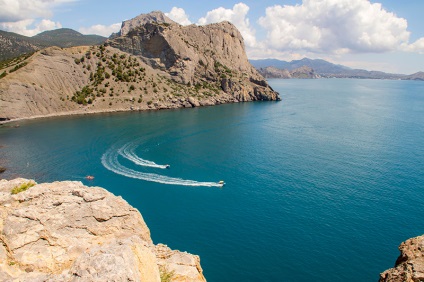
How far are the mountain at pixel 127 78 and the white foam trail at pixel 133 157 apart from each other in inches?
2203

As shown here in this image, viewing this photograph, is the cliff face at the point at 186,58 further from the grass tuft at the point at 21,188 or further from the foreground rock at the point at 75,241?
the foreground rock at the point at 75,241

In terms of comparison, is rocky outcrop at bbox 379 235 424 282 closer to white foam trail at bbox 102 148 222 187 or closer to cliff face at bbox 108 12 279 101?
white foam trail at bbox 102 148 222 187

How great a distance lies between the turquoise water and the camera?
3703 centimetres

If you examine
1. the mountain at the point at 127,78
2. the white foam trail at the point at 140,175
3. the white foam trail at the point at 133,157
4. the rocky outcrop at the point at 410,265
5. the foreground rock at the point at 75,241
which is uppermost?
the mountain at the point at 127,78

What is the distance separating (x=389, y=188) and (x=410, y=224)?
1058 cm

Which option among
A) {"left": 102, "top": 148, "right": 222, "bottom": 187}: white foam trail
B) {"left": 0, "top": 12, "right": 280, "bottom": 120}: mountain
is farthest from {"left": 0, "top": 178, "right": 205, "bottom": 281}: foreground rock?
{"left": 0, "top": 12, "right": 280, "bottom": 120}: mountain

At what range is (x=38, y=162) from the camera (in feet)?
217

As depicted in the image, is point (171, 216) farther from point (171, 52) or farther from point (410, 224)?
point (171, 52)

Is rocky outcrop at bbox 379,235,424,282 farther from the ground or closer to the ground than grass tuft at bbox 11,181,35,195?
closer to the ground

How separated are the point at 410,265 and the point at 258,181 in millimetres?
40887

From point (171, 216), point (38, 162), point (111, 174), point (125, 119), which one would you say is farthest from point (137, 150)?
point (125, 119)

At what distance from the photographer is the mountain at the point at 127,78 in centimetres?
11669

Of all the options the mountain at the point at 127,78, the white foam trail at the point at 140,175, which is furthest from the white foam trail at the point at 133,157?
the mountain at the point at 127,78

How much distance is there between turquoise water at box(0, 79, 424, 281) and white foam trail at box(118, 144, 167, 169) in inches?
9.4
